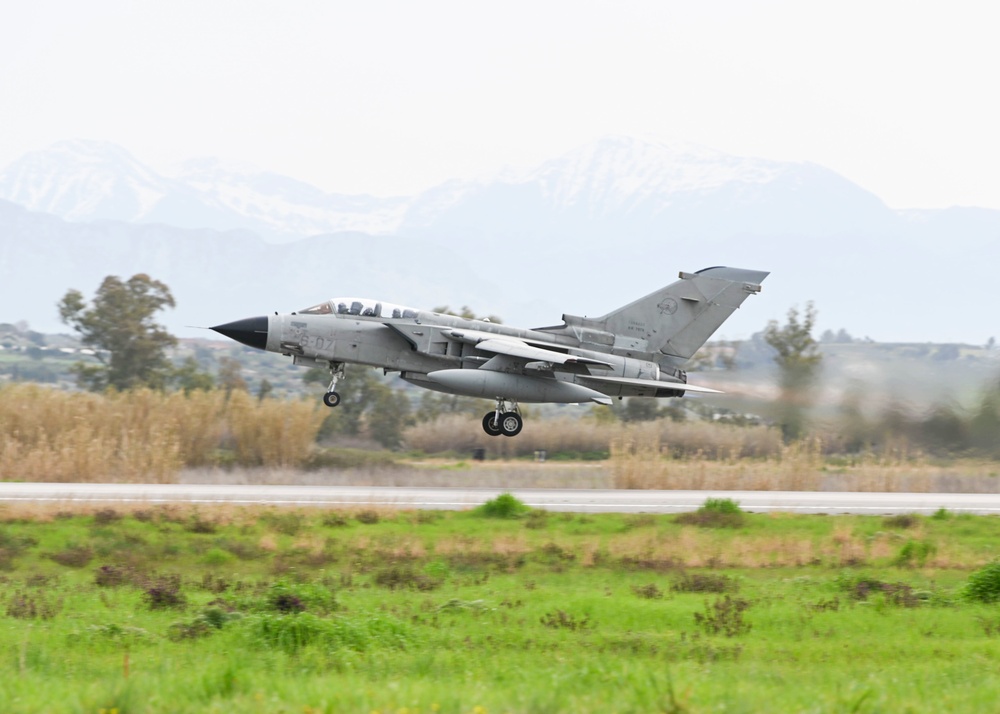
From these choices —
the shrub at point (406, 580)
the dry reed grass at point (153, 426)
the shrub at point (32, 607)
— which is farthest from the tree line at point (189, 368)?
the shrub at point (32, 607)

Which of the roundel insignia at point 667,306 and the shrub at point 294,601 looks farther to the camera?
the roundel insignia at point 667,306

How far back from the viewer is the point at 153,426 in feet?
119

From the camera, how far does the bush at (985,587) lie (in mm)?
15789

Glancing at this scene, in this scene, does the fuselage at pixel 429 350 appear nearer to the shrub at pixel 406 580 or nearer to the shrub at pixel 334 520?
the shrub at pixel 334 520

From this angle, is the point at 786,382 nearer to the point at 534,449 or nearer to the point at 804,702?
the point at 534,449

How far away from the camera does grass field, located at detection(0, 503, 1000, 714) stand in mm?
8742

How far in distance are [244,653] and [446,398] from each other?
156 ft

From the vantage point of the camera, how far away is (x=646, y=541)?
21.3m

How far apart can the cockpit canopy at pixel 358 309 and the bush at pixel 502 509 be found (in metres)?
7.52

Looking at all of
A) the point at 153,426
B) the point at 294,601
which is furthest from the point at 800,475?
the point at 294,601

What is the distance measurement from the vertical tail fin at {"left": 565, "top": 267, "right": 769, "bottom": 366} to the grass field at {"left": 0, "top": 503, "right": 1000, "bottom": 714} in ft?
28.5

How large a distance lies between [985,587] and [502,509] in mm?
10596

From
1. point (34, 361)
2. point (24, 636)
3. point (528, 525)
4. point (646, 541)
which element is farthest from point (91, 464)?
point (34, 361)

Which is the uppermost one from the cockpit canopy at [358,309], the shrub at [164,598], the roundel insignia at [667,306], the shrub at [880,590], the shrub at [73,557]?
the roundel insignia at [667,306]
